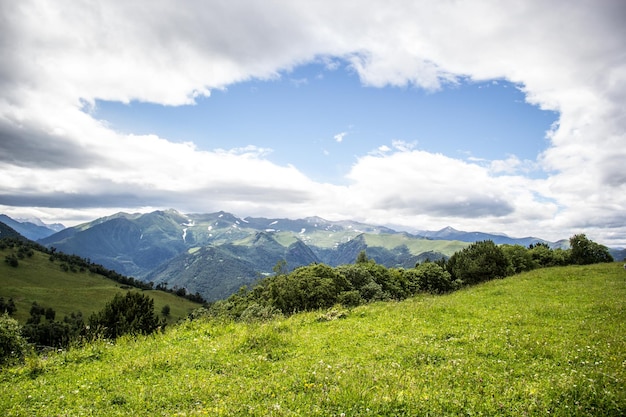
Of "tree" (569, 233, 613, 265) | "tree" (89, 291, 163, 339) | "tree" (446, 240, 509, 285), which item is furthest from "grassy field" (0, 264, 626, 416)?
"tree" (569, 233, 613, 265)

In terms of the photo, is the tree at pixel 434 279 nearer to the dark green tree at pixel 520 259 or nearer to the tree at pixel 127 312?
the dark green tree at pixel 520 259

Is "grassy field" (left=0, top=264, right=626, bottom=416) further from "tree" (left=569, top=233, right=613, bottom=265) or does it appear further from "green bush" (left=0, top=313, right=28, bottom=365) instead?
"tree" (left=569, top=233, right=613, bottom=265)

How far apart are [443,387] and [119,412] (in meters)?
9.54

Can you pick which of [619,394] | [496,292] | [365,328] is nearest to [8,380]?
[365,328]

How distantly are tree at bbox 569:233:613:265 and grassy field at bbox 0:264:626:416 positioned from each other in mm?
62096

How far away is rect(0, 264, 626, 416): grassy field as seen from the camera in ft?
29.6

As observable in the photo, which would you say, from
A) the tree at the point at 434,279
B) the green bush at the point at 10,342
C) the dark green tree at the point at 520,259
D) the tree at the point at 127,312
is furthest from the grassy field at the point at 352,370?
the dark green tree at the point at 520,259

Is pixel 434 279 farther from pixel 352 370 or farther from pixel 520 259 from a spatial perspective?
pixel 352 370

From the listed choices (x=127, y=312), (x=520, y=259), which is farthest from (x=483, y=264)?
(x=127, y=312)

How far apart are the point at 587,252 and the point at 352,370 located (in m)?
81.3

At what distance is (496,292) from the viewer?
3191 centimetres

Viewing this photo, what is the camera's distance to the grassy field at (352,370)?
902 centimetres

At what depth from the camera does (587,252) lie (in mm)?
69875

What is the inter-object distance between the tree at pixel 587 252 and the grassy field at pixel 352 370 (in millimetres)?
62096
